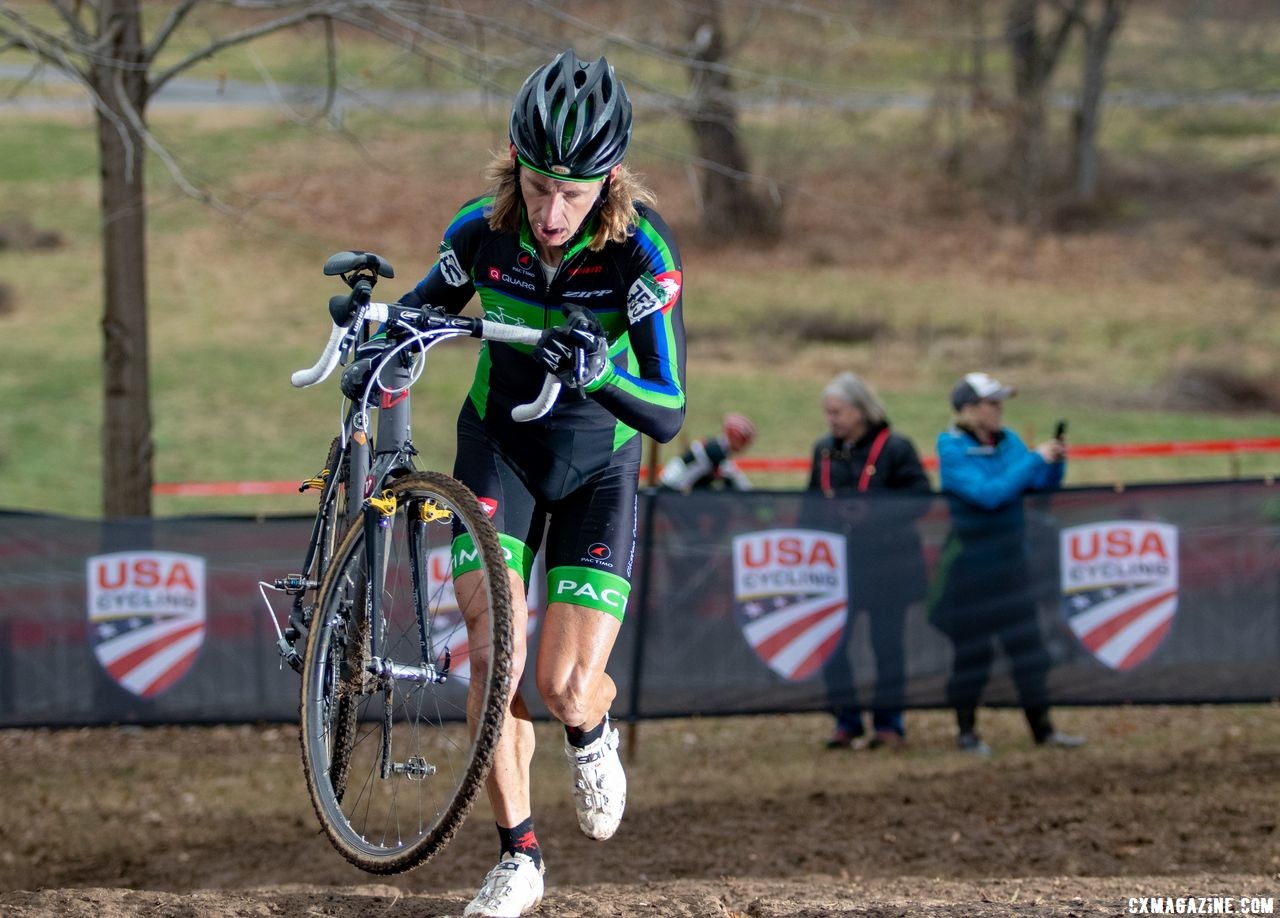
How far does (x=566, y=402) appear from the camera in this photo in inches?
206

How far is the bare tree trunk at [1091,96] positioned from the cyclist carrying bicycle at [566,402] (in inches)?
1183

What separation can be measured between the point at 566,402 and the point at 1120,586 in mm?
5650

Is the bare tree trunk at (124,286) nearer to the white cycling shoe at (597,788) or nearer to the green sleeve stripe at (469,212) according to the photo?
the green sleeve stripe at (469,212)

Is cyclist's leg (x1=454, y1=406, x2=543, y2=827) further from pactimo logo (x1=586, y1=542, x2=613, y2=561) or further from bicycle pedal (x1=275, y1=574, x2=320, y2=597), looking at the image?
bicycle pedal (x1=275, y1=574, x2=320, y2=597)

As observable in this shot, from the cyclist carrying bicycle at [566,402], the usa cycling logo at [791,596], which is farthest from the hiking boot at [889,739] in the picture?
the cyclist carrying bicycle at [566,402]

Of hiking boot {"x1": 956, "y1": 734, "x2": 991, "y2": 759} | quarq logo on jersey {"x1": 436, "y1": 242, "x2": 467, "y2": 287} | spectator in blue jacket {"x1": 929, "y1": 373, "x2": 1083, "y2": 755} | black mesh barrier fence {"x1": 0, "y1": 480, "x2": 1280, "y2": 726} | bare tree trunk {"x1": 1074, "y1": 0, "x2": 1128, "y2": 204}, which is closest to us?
quarq logo on jersey {"x1": 436, "y1": 242, "x2": 467, "y2": 287}

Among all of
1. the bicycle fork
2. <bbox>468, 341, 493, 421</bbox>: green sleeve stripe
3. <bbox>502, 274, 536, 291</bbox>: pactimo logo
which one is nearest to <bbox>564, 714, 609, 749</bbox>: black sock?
the bicycle fork

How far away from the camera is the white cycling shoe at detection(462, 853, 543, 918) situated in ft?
16.5

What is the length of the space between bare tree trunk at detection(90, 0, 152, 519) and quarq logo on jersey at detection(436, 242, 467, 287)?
5533 millimetres

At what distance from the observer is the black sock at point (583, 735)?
5.15m

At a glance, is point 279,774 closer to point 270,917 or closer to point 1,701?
point 1,701

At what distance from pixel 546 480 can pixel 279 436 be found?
16.0 meters

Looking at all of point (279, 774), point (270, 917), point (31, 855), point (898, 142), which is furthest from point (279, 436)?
point (898, 142)

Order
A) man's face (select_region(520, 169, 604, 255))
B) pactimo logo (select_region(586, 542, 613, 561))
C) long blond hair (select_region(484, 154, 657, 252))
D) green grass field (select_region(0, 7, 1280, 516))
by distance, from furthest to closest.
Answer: green grass field (select_region(0, 7, 1280, 516)), pactimo logo (select_region(586, 542, 613, 561)), long blond hair (select_region(484, 154, 657, 252)), man's face (select_region(520, 169, 604, 255))
